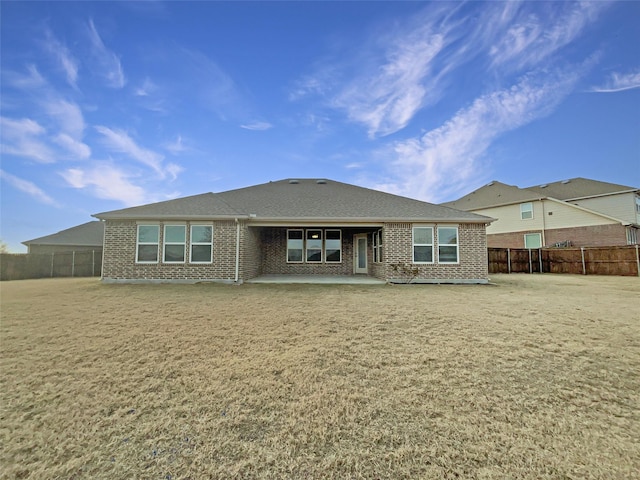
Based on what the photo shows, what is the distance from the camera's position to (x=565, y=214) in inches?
802

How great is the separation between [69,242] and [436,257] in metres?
26.4

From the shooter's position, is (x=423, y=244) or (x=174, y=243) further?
(x=423, y=244)

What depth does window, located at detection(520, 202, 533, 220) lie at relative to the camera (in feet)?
71.8

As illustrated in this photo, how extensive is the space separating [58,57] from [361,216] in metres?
12.2

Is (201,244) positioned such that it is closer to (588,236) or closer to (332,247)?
(332,247)

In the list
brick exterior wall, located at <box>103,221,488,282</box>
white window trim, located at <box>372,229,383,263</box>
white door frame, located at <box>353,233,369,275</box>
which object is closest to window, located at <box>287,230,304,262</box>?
white door frame, located at <box>353,233,369,275</box>

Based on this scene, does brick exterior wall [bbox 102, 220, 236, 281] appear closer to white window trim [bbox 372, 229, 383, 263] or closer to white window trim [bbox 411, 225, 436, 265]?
white window trim [bbox 372, 229, 383, 263]

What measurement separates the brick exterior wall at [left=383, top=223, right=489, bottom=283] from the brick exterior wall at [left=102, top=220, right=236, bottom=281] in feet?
20.9

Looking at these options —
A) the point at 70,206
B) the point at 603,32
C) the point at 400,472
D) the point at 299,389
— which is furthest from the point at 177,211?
the point at 603,32

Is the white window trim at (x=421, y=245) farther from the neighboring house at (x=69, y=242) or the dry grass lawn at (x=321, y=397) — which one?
the neighboring house at (x=69, y=242)

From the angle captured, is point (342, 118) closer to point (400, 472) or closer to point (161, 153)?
point (161, 153)

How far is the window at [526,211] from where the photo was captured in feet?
71.8

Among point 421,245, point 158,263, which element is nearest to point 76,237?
point 158,263

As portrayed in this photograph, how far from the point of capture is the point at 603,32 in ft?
36.2
